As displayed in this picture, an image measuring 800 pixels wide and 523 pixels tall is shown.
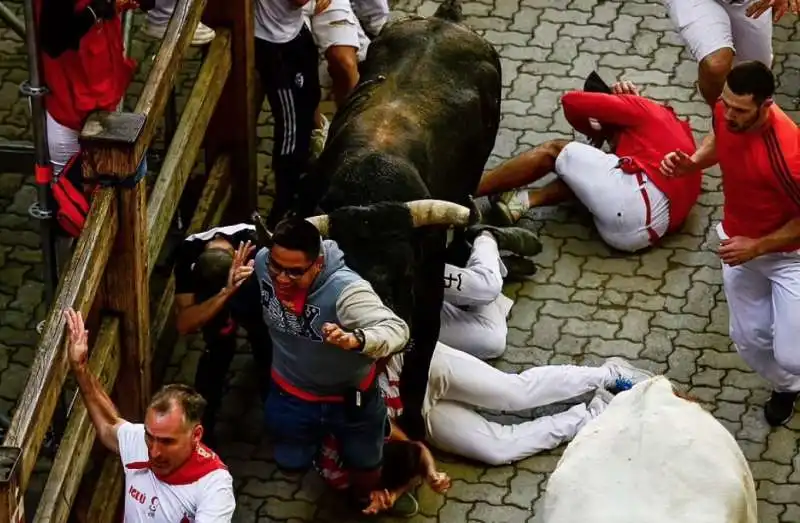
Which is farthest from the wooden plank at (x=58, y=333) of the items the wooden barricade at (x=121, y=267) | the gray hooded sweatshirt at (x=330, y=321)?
the gray hooded sweatshirt at (x=330, y=321)

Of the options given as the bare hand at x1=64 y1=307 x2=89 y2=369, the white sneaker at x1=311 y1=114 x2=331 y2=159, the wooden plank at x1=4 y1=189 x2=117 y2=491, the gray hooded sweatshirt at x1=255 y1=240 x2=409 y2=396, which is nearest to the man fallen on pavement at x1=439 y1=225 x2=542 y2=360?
the white sneaker at x1=311 y1=114 x2=331 y2=159

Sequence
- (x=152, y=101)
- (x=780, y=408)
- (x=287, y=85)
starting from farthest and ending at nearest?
(x=287, y=85) → (x=780, y=408) → (x=152, y=101)

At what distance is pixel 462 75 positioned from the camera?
8.29m

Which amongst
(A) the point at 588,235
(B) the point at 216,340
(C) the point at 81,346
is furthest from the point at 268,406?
(A) the point at 588,235

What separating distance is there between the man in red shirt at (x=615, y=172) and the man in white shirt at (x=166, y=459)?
362 cm

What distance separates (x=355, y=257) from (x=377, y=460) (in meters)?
0.94

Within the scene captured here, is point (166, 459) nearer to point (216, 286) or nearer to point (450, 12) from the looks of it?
point (216, 286)

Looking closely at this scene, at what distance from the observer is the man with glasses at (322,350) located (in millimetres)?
6453

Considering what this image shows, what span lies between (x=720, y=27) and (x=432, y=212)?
10.3 feet

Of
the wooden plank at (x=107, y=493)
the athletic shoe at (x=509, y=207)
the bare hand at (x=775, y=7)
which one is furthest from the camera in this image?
the athletic shoe at (x=509, y=207)

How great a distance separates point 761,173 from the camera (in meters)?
7.53

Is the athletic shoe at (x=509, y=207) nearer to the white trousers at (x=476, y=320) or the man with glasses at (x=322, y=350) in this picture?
the white trousers at (x=476, y=320)

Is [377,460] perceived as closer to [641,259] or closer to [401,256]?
[401,256]

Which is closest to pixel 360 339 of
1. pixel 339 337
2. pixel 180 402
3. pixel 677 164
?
pixel 339 337
